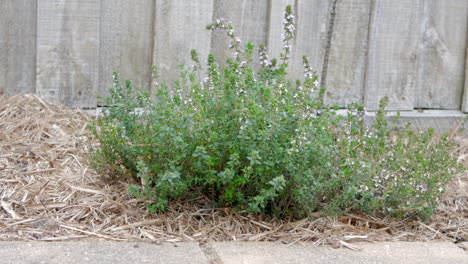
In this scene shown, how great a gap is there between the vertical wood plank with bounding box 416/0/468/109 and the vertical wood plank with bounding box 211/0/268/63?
137cm

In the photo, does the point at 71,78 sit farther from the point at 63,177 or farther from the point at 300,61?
the point at 300,61

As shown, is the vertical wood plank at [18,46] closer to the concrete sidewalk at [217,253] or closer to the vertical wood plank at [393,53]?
the concrete sidewalk at [217,253]

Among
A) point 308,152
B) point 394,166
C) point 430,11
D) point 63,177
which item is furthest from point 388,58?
point 63,177

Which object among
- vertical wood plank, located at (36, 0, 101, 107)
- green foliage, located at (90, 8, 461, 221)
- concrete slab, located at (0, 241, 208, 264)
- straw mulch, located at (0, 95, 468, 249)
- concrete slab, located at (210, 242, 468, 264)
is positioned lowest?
concrete slab, located at (210, 242, 468, 264)

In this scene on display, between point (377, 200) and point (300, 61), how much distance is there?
5.64 ft

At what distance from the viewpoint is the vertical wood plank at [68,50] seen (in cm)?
381

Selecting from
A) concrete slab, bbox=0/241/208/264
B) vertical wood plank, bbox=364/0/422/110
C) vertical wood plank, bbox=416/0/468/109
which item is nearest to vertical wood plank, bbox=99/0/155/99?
vertical wood plank, bbox=364/0/422/110

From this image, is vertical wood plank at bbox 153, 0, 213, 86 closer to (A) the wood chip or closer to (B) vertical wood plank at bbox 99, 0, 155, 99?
(B) vertical wood plank at bbox 99, 0, 155, 99

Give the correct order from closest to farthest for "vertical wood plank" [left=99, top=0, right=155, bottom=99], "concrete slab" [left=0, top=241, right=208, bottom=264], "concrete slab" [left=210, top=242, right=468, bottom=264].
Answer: "concrete slab" [left=0, top=241, right=208, bottom=264]
"concrete slab" [left=210, top=242, right=468, bottom=264]
"vertical wood plank" [left=99, top=0, right=155, bottom=99]

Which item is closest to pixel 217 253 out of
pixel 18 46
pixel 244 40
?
pixel 244 40

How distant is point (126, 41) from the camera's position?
13.3 ft

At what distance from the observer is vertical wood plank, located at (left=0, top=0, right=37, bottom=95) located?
12.5 ft

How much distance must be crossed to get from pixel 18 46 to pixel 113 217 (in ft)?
5.67

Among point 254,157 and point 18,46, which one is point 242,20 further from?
point 254,157
